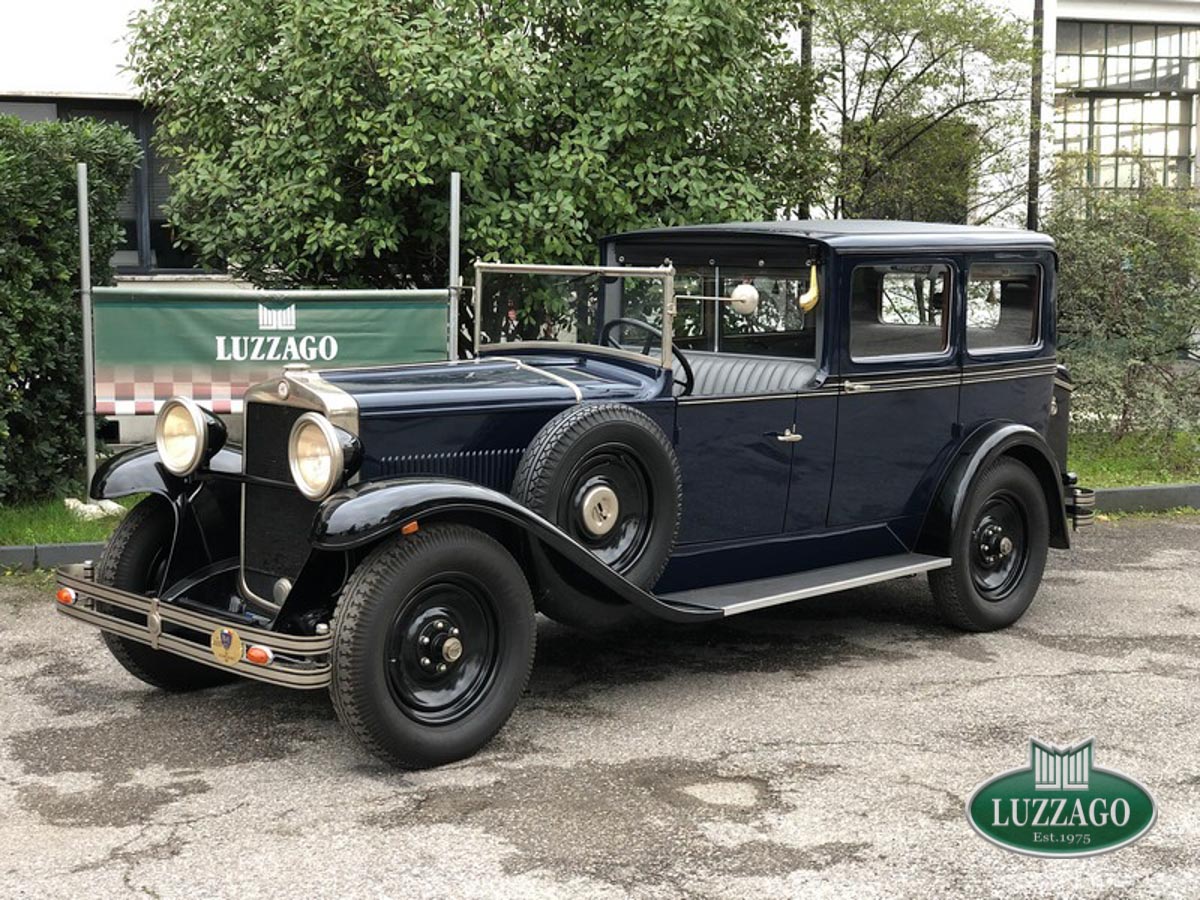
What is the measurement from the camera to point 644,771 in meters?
4.72

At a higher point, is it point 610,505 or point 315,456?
point 315,456

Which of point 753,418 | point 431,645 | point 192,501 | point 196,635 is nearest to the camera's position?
point 431,645

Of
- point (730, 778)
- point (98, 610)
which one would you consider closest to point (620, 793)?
point (730, 778)

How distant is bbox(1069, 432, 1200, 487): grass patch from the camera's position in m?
10.1

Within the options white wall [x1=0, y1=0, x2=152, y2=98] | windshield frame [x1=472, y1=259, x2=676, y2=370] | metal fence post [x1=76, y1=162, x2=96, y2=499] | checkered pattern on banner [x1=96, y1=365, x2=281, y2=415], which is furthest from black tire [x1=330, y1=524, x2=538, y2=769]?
white wall [x1=0, y1=0, x2=152, y2=98]

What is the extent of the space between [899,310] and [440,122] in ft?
10.9

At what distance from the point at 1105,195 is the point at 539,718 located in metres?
7.64

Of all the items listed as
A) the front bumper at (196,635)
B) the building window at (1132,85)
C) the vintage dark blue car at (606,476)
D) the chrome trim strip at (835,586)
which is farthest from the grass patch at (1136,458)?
the building window at (1132,85)

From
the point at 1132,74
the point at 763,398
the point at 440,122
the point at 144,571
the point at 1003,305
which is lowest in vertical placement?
the point at 144,571

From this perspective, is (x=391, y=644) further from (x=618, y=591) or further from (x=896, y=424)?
(x=896, y=424)

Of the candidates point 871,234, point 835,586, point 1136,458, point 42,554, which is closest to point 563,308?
point 871,234

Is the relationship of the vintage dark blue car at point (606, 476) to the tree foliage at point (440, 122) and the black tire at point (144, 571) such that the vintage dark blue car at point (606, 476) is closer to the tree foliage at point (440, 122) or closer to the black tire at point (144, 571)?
the black tire at point (144, 571)

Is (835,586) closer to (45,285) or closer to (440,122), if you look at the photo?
(440,122)

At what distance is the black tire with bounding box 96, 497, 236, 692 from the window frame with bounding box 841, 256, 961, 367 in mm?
2759
